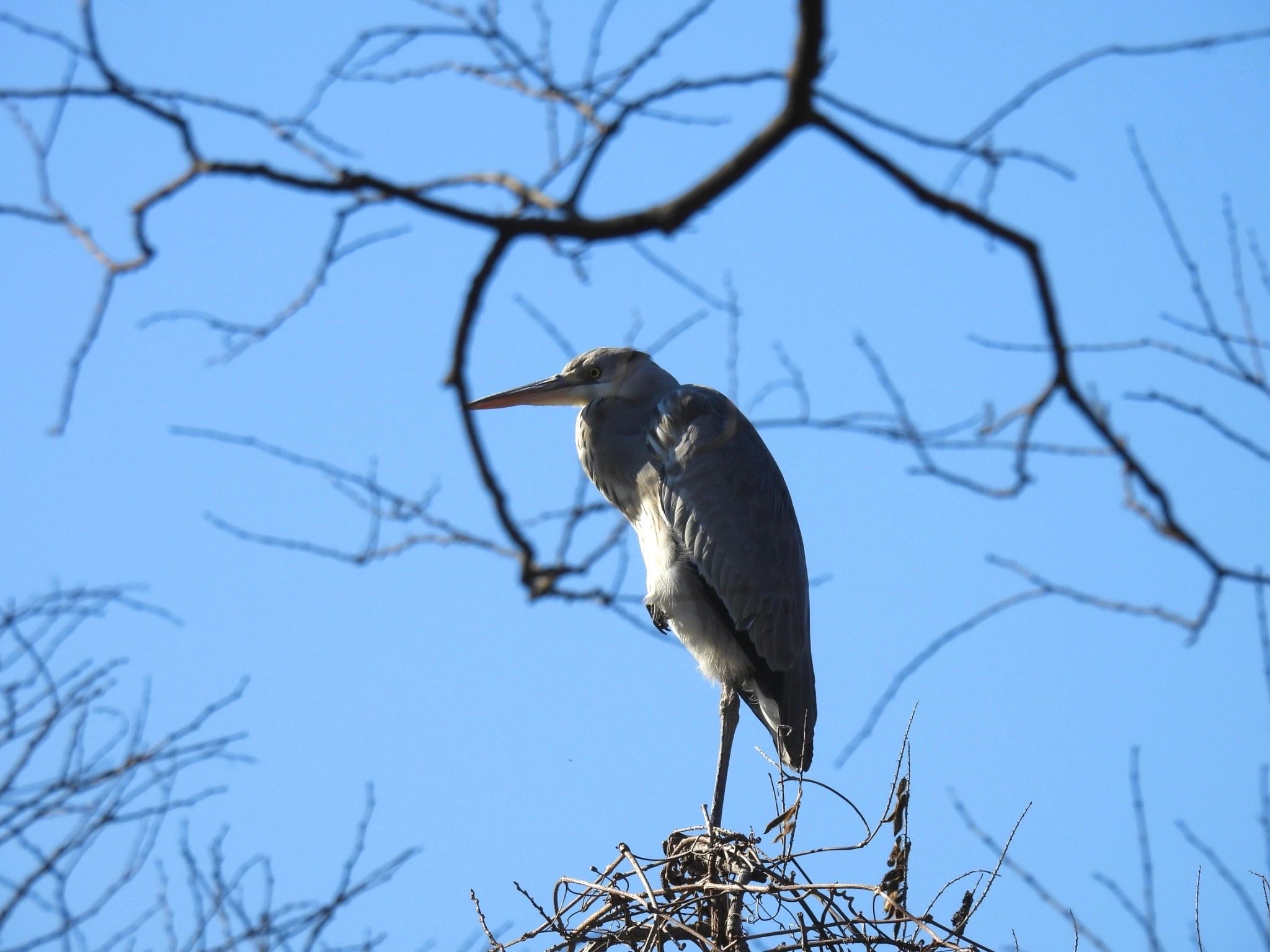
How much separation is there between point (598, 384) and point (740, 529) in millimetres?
862

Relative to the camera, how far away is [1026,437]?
7.48ft

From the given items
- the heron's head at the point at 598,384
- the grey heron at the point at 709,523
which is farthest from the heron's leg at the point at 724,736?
the heron's head at the point at 598,384

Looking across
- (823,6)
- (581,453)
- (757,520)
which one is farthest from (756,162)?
(581,453)

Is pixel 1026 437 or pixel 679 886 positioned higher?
pixel 1026 437

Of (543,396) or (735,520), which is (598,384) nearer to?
(543,396)

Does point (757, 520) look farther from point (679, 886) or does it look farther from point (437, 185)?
point (437, 185)

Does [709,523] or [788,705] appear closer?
[788,705]

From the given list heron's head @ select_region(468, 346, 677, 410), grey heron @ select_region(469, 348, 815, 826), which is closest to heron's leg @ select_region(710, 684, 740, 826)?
grey heron @ select_region(469, 348, 815, 826)

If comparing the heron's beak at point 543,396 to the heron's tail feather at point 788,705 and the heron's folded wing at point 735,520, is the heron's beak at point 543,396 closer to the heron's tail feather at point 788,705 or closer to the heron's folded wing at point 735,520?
the heron's folded wing at point 735,520

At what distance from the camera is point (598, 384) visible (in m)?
5.04

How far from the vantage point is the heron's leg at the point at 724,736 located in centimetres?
412

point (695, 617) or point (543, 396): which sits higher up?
point (543, 396)

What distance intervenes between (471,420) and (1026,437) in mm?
1005

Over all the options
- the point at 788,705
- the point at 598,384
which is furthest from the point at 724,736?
the point at 598,384
